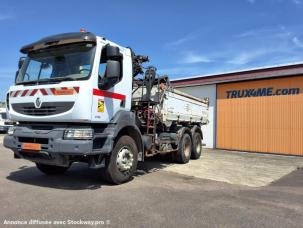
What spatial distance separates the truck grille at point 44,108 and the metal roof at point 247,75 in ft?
37.7

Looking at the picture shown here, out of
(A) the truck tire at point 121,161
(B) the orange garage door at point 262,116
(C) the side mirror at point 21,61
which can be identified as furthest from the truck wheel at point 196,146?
(C) the side mirror at point 21,61

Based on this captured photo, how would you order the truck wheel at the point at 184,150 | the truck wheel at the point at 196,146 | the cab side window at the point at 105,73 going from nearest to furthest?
the cab side window at the point at 105,73 → the truck wheel at the point at 184,150 → the truck wheel at the point at 196,146

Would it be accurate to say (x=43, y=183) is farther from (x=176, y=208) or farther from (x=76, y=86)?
(x=176, y=208)

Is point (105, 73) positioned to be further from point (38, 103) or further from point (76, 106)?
point (38, 103)

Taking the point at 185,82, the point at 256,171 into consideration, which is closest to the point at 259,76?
the point at 185,82

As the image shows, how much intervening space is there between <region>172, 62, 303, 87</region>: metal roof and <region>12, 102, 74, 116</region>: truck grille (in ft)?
37.7

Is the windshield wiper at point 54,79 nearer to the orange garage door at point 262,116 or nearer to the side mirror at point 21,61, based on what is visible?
the side mirror at point 21,61

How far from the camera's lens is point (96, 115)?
21.3 ft

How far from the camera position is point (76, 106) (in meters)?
6.18

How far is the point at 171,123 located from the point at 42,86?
490 cm

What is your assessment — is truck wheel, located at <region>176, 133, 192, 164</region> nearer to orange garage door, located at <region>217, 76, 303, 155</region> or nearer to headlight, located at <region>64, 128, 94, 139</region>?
headlight, located at <region>64, 128, 94, 139</region>

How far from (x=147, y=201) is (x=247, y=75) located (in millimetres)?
11808

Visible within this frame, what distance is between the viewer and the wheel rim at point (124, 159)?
23.2 feet

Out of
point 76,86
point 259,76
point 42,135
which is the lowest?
point 42,135
